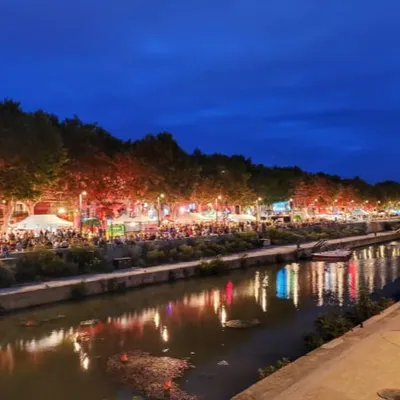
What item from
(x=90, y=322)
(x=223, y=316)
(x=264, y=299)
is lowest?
(x=90, y=322)

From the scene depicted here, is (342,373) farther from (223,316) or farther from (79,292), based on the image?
(79,292)

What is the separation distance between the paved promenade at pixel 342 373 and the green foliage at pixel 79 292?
18978 mm

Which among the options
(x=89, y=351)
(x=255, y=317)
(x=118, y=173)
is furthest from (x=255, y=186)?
(x=89, y=351)

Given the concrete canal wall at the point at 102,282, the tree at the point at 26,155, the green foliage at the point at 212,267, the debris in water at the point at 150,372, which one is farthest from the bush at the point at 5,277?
the green foliage at the point at 212,267

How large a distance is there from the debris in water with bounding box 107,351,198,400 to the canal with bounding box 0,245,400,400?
350mm

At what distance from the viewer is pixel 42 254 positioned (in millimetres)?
32750

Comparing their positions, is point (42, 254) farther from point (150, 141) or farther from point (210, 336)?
point (150, 141)

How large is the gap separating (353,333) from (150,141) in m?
53.1

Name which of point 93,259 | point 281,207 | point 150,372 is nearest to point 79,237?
point 93,259

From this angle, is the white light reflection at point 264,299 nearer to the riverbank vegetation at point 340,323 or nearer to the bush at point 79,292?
the riverbank vegetation at point 340,323

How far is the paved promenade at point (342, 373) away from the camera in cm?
964

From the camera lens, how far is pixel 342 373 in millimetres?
10672

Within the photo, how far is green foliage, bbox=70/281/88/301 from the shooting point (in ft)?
97.5

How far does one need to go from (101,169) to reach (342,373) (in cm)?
4535
